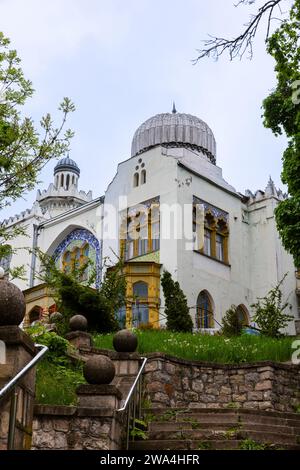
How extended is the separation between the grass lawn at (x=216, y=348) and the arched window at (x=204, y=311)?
9.30 metres

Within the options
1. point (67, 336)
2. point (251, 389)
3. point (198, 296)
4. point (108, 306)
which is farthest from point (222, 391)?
point (198, 296)

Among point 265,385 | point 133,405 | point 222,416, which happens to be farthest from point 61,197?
point 133,405

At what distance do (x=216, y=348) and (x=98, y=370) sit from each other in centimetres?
665

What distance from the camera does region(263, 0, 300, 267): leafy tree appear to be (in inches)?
537

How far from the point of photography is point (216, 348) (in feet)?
49.1

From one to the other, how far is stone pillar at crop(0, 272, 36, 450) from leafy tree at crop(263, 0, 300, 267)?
8.00 m

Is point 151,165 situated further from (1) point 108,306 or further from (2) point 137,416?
(2) point 137,416

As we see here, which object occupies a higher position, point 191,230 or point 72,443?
point 191,230

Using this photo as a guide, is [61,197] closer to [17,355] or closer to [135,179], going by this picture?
[135,179]

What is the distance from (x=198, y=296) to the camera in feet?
85.2

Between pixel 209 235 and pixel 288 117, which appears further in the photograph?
pixel 209 235

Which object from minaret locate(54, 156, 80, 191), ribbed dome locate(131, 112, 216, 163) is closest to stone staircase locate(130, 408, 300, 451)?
ribbed dome locate(131, 112, 216, 163)

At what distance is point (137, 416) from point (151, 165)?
18.7m

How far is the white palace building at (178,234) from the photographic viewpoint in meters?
25.8
